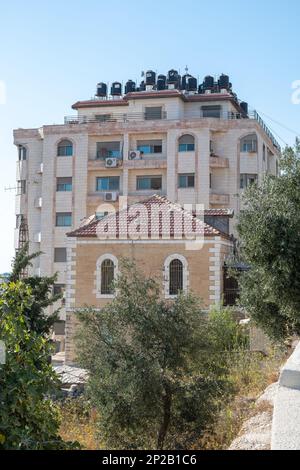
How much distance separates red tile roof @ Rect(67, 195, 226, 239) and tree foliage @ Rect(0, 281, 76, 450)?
66.1 feet

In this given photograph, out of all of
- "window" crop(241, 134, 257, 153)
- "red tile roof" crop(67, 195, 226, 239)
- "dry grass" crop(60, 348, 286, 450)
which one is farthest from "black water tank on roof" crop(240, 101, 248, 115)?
"dry grass" crop(60, 348, 286, 450)

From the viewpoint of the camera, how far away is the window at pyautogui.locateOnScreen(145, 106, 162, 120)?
4916 cm

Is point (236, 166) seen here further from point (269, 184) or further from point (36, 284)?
point (269, 184)

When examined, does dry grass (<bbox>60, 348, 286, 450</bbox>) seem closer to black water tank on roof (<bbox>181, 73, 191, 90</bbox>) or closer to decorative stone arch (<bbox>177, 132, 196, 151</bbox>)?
decorative stone arch (<bbox>177, 132, 196, 151</bbox>)

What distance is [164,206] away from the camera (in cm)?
2819

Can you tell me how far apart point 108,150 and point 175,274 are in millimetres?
23702

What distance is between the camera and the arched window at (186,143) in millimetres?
46656

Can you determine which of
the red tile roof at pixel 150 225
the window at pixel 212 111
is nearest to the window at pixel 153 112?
the window at pixel 212 111

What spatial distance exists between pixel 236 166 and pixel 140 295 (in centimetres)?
3397

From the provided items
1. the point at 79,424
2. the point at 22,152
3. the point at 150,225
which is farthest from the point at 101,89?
the point at 79,424

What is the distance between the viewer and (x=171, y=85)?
51.8m

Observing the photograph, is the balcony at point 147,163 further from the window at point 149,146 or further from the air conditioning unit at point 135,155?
the window at point 149,146

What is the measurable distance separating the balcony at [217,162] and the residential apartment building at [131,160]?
76mm

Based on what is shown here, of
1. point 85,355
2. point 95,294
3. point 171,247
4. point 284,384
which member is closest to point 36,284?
point 95,294
